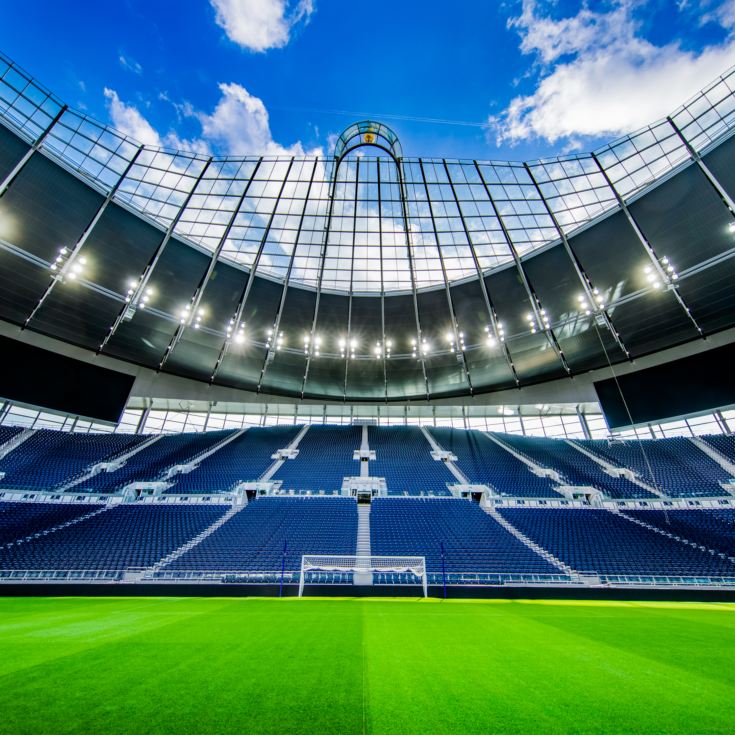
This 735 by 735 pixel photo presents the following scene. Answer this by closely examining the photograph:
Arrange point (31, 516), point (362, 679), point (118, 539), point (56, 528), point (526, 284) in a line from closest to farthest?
point (362, 679)
point (118, 539)
point (56, 528)
point (31, 516)
point (526, 284)

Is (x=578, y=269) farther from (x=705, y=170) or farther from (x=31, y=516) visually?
(x=31, y=516)

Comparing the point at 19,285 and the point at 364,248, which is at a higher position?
the point at 364,248

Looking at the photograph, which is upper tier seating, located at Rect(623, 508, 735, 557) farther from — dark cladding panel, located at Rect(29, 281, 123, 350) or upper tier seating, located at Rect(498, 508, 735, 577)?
dark cladding panel, located at Rect(29, 281, 123, 350)

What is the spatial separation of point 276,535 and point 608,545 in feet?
61.1

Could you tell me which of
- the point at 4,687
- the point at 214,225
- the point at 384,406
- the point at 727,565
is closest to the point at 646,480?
the point at 727,565

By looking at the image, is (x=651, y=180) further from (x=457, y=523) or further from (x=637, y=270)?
(x=457, y=523)

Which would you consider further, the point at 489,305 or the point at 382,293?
the point at 382,293

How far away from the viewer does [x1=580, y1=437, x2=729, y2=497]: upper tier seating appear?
2480 centimetres

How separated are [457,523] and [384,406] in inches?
820

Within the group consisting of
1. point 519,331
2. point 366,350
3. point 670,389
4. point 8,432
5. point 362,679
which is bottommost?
point 362,679

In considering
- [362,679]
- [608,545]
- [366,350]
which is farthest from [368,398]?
[362,679]

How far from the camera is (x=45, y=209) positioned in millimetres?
21656

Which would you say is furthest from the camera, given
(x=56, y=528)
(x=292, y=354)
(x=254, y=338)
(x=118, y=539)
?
(x=292, y=354)

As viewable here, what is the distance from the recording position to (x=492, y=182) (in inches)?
974
